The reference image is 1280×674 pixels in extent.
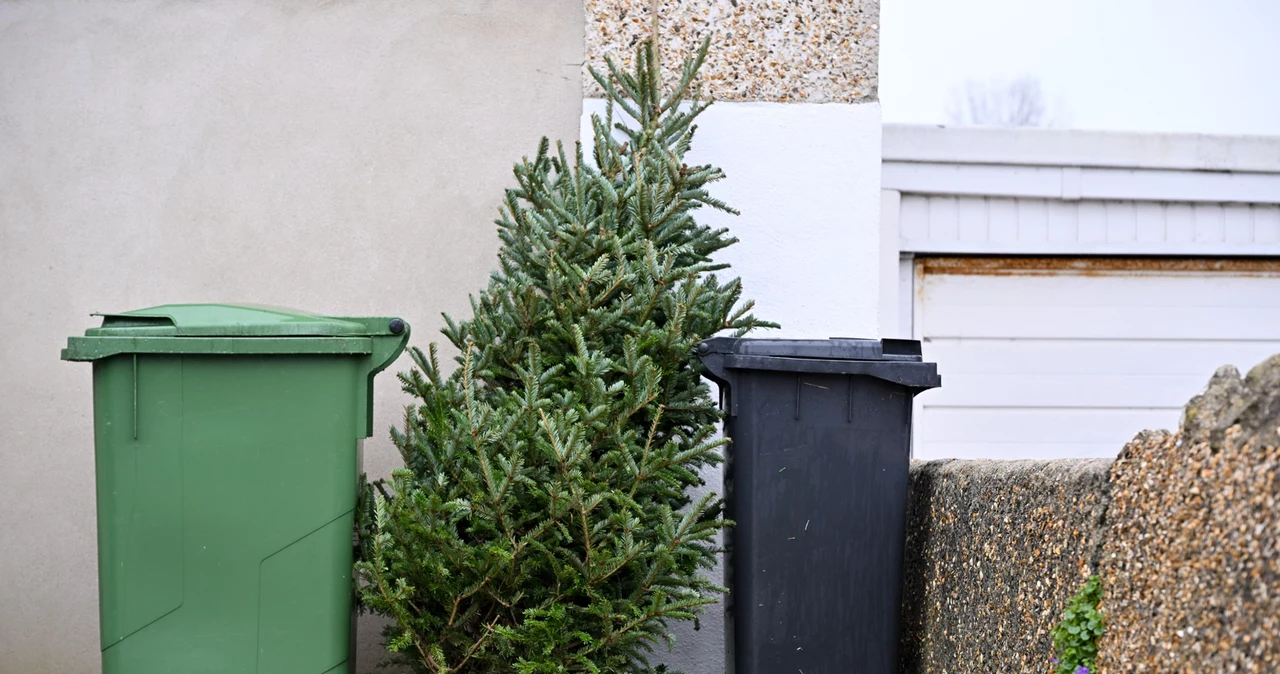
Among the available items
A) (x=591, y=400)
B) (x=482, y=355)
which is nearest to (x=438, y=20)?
(x=482, y=355)

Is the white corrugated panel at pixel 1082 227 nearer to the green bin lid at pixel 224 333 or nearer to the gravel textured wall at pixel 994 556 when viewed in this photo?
the gravel textured wall at pixel 994 556

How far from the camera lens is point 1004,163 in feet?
19.7

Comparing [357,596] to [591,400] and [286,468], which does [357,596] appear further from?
[591,400]

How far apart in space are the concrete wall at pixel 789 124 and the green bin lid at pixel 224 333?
177 centimetres

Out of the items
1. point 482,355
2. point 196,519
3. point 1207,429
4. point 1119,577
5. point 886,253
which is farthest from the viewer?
point 886,253

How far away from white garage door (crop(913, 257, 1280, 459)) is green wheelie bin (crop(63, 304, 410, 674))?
3.66 metres

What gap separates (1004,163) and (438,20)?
315 centimetres

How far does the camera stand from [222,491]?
321cm

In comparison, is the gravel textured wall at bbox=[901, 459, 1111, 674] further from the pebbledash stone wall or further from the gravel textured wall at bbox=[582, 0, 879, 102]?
the gravel textured wall at bbox=[582, 0, 879, 102]

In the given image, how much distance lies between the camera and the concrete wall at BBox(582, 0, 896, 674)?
4.71 m

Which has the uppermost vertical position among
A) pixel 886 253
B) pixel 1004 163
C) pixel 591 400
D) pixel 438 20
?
pixel 438 20

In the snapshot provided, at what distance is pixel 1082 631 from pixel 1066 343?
4.04 meters

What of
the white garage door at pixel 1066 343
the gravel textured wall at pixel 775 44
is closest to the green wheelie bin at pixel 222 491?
the gravel textured wall at pixel 775 44

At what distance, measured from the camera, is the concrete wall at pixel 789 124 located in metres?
4.71
